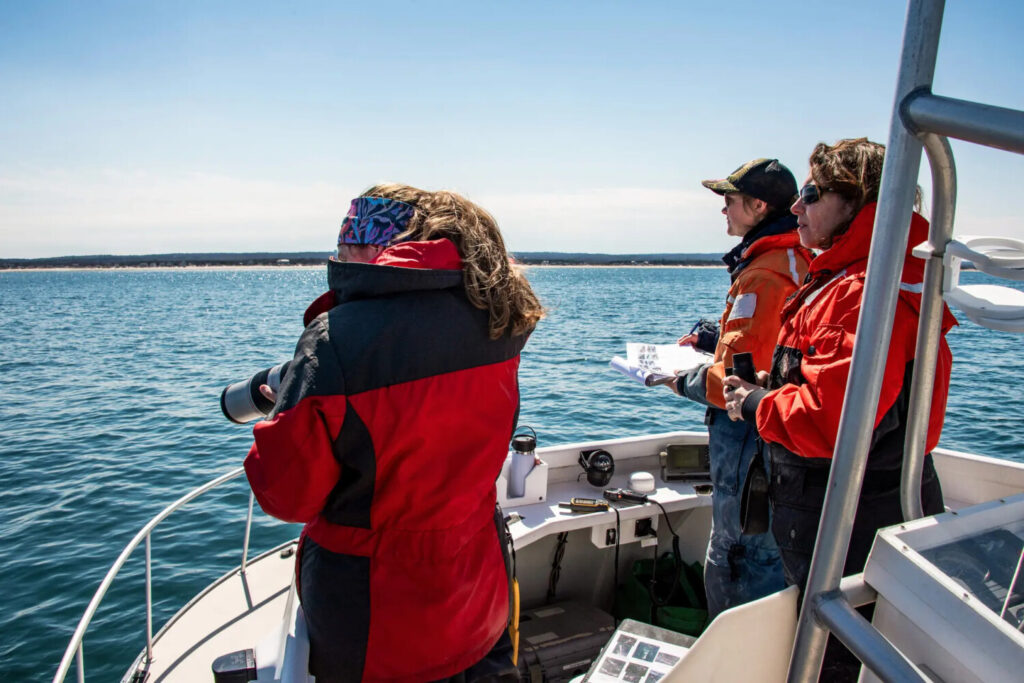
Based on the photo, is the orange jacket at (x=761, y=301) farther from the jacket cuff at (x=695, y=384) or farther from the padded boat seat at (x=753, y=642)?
the padded boat seat at (x=753, y=642)

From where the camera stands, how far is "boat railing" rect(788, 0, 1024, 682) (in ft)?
2.89

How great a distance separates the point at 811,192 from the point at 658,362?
4.02ft

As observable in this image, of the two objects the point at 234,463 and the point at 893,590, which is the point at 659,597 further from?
the point at 234,463

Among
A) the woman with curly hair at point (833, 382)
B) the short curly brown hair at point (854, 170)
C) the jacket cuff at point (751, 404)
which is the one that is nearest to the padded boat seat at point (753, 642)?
the woman with curly hair at point (833, 382)

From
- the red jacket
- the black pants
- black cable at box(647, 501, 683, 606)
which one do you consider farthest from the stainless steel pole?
black cable at box(647, 501, 683, 606)

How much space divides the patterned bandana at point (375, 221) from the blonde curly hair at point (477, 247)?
0.02 metres

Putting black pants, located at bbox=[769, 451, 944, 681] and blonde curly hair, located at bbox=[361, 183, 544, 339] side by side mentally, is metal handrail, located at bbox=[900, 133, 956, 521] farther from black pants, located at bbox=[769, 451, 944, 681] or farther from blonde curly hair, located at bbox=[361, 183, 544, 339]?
blonde curly hair, located at bbox=[361, 183, 544, 339]

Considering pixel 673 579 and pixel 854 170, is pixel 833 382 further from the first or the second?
pixel 673 579

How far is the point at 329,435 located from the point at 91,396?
56.3 ft

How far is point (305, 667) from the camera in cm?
142

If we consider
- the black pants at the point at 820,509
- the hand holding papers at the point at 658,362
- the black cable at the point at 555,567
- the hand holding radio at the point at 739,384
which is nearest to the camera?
the black pants at the point at 820,509

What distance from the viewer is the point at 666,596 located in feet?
11.3

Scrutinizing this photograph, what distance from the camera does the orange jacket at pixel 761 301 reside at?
2422mm

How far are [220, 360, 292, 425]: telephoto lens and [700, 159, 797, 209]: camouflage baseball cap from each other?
6.38 ft
